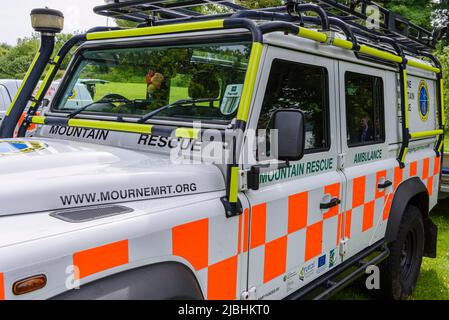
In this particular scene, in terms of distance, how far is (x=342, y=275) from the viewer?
2969mm

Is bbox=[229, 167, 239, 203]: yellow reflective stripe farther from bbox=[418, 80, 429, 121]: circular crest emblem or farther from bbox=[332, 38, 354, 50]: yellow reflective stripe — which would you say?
bbox=[418, 80, 429, 121]: circular crest emblem

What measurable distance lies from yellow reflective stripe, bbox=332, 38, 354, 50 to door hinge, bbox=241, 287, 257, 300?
4.85ft

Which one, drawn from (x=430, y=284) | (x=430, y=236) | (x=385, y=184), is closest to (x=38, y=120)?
(x=385, y=184)

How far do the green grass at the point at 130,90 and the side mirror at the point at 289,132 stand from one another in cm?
70

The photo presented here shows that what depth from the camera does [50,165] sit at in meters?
2.01

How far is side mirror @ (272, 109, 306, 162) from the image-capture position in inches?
82.3

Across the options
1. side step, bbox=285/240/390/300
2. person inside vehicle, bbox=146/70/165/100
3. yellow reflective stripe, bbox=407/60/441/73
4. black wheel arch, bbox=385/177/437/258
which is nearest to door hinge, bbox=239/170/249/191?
side step, bbox=285/240/390/300

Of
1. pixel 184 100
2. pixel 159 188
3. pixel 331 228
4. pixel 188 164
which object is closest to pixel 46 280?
pixel 159 188

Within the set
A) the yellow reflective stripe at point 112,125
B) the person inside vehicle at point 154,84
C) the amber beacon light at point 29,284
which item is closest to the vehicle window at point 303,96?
the yellow reflective stripe at point 112,125

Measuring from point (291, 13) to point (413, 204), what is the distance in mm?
2307

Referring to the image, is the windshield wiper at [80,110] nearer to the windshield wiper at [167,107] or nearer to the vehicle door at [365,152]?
the windshield wiper at [167,107]

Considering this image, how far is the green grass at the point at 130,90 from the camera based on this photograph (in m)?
2.65

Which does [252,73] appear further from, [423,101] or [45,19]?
[423,101]

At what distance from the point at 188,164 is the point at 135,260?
655 mm
